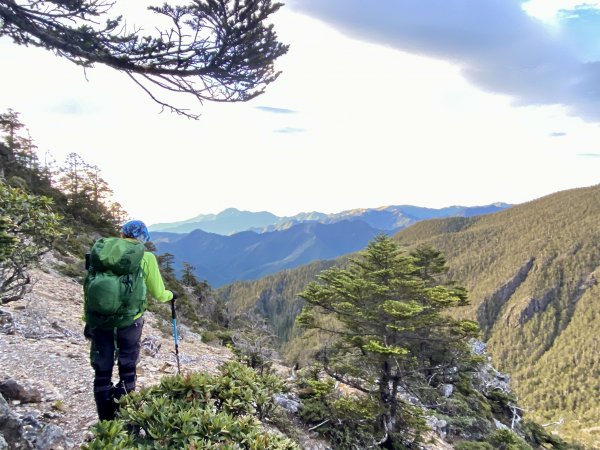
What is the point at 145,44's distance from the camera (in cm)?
538

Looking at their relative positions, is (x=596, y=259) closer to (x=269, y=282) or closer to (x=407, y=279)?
(x=269, y=282)

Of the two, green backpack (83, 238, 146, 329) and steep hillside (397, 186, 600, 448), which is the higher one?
green backpack (83, 238, 146, 329)

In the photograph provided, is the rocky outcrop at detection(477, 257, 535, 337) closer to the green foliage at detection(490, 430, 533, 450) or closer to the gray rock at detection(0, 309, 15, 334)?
the green foliage at detection(490, 430, 533, 450)

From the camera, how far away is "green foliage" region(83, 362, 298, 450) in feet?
11.2

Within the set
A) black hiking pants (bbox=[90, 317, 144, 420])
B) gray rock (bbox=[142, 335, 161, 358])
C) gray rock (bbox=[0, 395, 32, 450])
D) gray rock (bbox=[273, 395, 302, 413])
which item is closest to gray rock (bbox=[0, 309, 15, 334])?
gray rock (bbox=[142, 335, 161, 358])

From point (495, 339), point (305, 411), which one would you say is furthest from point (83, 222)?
point (495, 339)

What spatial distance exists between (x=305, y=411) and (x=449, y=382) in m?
12.3

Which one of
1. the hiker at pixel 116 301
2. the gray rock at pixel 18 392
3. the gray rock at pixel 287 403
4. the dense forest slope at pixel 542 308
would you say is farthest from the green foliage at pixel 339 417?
the dense forest slope at pixel 542 308

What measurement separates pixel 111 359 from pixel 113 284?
41.5 inches

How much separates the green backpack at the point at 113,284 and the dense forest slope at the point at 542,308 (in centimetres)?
13857

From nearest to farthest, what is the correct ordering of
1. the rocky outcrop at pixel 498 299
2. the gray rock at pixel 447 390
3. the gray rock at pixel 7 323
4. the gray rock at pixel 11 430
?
the gray rock at pixel 11 430
the gray rock at pixel 7 323
the gray rock at pixel 447 390
the rocky outcrop at pixel 498 299

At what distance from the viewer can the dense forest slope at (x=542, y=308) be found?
139 meters

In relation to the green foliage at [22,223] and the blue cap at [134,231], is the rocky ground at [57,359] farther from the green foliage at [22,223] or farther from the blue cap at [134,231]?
the blue cap at [134,231]

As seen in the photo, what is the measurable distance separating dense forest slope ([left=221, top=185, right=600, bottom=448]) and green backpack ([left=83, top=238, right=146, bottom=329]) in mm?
138568
